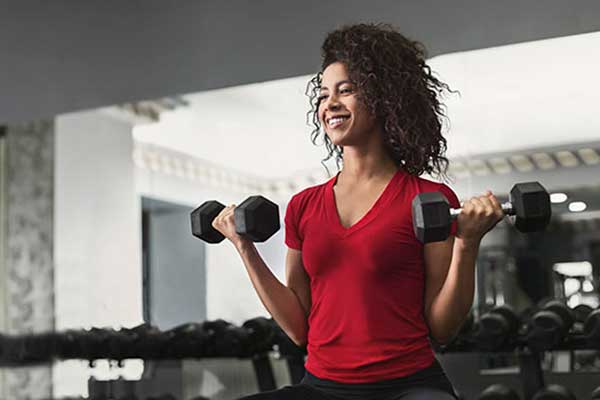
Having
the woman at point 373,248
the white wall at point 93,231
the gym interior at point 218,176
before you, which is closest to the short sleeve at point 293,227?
the woman at point 373,248

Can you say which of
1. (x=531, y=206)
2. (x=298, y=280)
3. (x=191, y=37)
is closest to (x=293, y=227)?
(x=298, y=280)

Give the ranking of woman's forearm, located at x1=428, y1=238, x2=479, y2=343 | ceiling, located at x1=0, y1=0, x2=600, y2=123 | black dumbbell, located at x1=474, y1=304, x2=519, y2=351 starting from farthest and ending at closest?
ceiling, located at x1=0, y1=0, x2=600, y2=123, black dumbbell, located at x1=474, y1=304, x2=519, y2=351, woman's forearm, located at x1=428, y1=238, x2=479, y2=343

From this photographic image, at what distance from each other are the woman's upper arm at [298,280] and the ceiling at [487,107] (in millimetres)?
1639

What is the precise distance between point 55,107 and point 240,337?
1.46m

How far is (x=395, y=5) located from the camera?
3.50 meters

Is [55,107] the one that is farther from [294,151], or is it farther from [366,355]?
[366,355]

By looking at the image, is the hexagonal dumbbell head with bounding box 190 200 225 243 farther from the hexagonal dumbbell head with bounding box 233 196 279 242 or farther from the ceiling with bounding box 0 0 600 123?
the ceiling with bounding box 0 0 600 123

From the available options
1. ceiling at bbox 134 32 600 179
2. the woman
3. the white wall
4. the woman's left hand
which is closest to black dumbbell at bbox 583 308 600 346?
ceiling at bbox 134 32 600 179

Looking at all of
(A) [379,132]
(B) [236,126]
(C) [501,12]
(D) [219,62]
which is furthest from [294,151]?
(A) [379,132]

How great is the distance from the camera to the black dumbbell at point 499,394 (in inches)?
121

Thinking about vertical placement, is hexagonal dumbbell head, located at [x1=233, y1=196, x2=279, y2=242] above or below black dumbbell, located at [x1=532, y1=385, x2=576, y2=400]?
above

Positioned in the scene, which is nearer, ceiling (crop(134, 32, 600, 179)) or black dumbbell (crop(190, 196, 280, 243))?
black dumbbell (crop(190, 196, 280, 243))

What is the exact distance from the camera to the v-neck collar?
1.64 metres

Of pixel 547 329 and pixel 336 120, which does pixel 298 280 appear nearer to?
pixel 336 120
